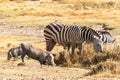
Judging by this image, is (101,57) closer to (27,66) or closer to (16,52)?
(27,66)

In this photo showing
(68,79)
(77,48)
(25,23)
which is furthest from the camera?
(25,23)

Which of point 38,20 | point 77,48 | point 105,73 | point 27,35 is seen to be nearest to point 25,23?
point 38,20

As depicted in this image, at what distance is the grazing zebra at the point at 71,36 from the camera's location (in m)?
22.9

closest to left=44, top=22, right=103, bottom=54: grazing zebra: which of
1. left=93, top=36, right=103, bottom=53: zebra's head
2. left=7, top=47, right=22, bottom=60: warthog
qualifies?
left=93, top=36, right=103, bottom=53: zebra's head

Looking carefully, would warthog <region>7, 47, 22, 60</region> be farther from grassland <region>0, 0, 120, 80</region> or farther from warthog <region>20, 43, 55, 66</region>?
warthog <region>20, 43, 55, 66</region>

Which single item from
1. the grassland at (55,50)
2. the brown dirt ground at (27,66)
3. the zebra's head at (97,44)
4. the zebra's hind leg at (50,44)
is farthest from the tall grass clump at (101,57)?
the zebra's hind leg at (50,44)

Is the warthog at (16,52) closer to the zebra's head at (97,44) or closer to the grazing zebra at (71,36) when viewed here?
the grazing zebra at (71,36)

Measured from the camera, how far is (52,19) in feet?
173

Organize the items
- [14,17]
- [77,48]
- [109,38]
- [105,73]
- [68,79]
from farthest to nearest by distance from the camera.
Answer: [14,17] < [109,38] < [77,48] < [105,73] < [68,79]

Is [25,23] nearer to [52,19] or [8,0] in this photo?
[52,19]

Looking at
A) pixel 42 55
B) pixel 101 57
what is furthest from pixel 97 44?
pixel 42 55

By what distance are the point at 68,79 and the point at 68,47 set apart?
10.3 m

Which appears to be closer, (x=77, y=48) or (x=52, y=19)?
(x=77, y=48)

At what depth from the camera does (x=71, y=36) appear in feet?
79.8
